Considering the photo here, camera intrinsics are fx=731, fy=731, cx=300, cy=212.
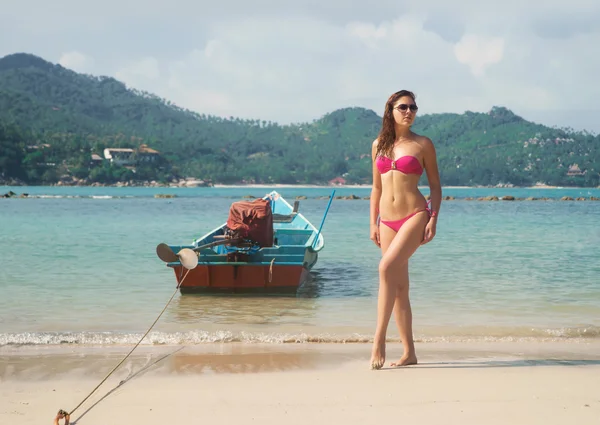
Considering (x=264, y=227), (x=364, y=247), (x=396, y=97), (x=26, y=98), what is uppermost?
(x=26, y=98)

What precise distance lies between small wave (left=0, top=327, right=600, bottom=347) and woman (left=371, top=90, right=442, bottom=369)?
2.00 metres

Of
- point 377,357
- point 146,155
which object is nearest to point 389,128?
point 377,357

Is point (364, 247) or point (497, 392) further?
point (364, 247)

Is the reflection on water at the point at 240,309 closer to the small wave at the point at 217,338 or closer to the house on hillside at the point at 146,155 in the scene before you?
the small wave at the point at 217,338

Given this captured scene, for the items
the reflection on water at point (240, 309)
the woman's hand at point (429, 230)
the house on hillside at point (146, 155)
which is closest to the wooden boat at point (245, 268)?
the reflection on water at point (240, 309)

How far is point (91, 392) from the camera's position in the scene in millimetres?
5449

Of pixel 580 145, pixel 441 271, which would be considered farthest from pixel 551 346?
pixel 580 145

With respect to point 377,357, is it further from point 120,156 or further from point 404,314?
point 120,156

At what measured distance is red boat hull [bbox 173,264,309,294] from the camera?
11352 mm

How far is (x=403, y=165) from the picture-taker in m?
5.82

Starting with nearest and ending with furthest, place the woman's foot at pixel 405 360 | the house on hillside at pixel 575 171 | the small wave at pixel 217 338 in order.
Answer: the woman's foot at pixel 405 360, the small wave at pixel 217 338, the house on hillside at pixel 575 171

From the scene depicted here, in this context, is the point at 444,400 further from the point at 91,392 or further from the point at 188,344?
the point at 188,344

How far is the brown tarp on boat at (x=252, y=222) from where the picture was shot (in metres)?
11.5

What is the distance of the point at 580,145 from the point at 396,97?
19193 cm
